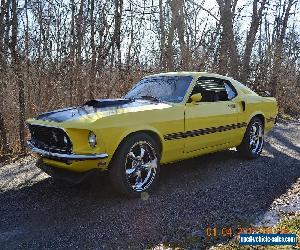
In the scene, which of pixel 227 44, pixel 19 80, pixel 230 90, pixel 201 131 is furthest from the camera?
pixel 227 44

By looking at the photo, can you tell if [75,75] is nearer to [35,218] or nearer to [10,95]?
[10,95]

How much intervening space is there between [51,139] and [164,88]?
1.97 m

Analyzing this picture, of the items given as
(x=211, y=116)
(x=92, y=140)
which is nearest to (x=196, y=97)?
(x=211, y=116)

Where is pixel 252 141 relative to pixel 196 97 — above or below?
below

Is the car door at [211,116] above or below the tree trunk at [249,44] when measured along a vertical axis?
below

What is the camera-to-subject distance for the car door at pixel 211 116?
5297 mm

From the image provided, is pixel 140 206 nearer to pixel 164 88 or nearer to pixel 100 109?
pixel 100 109

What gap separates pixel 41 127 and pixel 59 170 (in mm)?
614

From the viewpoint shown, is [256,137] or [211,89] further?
[256,137]

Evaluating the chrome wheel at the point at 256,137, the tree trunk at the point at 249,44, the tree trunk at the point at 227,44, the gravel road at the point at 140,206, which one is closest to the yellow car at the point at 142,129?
the gravel road at the point at 140,206

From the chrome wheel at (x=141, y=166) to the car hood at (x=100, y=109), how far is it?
51 centimetres

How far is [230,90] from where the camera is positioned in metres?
6.36

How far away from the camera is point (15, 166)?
654cm

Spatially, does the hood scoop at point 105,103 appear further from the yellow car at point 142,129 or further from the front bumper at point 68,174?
the front bumper at point 68,174
